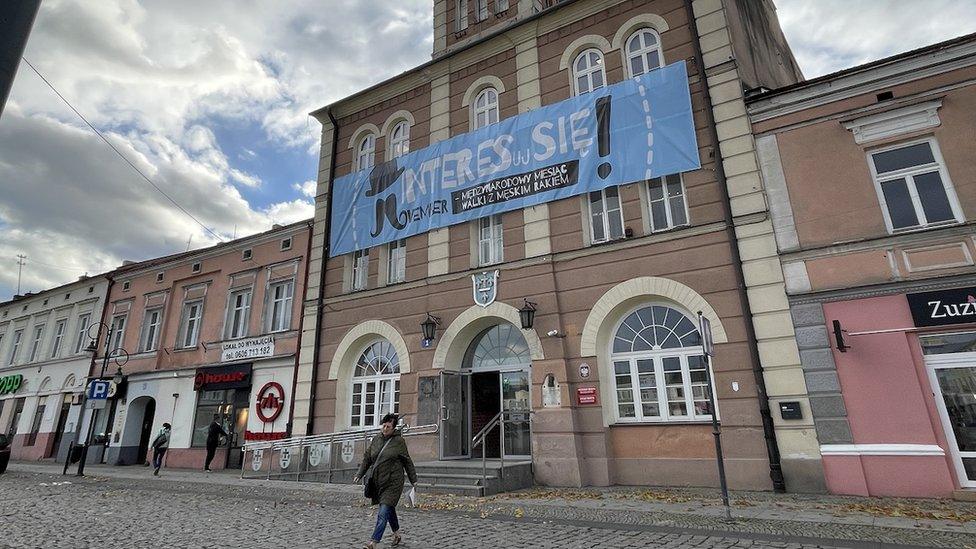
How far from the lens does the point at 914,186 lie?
10.2 m

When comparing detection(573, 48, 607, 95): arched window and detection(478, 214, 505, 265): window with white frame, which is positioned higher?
detection(573, 48, 607, 95): arched window

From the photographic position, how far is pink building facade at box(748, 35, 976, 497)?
9203 millimetres

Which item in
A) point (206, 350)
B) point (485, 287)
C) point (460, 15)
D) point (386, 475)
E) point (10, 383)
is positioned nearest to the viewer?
point (386, 475)

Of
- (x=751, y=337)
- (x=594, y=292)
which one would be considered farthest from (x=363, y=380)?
(x=751, y=337)

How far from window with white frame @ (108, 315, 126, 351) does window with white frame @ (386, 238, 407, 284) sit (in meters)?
16.2

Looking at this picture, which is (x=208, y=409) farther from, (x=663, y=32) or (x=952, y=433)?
(x=952, y=433)

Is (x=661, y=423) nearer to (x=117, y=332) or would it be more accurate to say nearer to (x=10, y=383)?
(x=117, y=332)

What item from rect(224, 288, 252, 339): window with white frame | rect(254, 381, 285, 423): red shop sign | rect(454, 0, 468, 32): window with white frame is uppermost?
rect(454, 0, 468, 32): window with white frame

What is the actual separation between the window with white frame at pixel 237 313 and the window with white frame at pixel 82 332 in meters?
11.4

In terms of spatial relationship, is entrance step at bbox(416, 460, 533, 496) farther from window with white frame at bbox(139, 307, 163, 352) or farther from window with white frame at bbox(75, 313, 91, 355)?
window with white frame at bbox(75, 313, 91, 355)

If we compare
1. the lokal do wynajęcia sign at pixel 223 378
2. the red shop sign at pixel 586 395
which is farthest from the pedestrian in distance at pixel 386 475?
the lokal do wynajęcia sign at pixel 223 378

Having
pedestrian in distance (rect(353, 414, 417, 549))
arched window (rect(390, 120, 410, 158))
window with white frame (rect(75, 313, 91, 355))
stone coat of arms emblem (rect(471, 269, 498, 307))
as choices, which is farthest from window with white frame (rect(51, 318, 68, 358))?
pedestrian in distance (rect(353, 414, 417, 549))

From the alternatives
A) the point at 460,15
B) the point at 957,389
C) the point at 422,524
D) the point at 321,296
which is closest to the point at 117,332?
the point at 321,296

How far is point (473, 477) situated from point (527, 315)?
157 inches
